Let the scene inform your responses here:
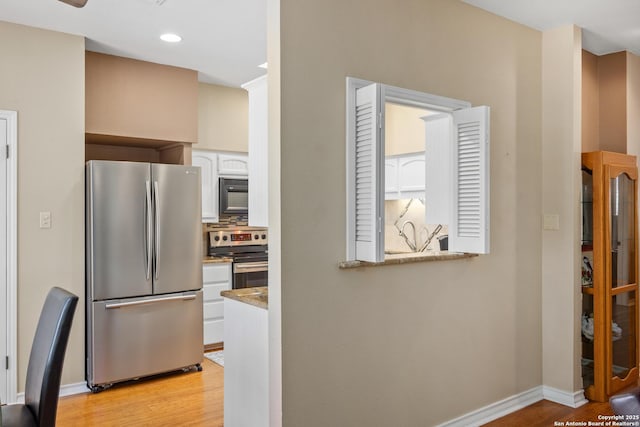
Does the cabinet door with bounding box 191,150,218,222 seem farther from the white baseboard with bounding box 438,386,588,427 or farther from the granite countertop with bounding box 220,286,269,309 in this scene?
the white baseboard with bounding box 438,386,588,427

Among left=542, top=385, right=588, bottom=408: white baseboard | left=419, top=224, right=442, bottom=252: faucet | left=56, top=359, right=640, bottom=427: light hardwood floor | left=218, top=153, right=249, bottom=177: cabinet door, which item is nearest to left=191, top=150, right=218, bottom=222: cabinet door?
left=218, top=153, right=249, bottom=177: cabinet door

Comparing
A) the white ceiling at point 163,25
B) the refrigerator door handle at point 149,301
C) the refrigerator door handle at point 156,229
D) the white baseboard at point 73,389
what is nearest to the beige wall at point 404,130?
the white ceiling at point 163,25

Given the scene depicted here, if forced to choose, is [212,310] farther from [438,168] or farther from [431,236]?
[438,168]

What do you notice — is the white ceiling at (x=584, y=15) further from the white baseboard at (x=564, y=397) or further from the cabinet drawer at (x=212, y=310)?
the cabinet drawer at (x=212, y=310)

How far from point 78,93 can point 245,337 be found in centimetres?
231

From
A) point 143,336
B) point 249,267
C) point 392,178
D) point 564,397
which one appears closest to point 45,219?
point 143,336

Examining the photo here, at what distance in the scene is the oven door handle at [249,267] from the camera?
4844mm

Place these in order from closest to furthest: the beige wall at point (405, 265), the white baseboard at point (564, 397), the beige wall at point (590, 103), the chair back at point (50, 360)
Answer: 1. the chair back at point (50, 360)
2. the beige wall at point (405, 265)
3. the white baseboard at point (564, 397)
4. the beige wall at point (590, 103)

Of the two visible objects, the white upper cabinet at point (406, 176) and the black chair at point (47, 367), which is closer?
the black chair at point (47, 367)

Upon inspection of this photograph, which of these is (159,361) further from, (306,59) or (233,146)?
(306,59)

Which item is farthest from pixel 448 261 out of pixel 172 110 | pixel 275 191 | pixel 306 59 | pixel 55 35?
pixel 55 35

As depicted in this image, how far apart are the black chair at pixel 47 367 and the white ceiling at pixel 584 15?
8.96ft

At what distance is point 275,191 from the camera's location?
227 centimetres

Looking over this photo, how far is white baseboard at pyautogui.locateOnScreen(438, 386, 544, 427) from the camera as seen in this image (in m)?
2.93
